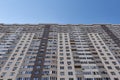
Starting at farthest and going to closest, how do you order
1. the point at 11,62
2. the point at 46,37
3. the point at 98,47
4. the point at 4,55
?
the point at 46,37 < the point at 98,47 < the point at 4,55 < the point at 11,62

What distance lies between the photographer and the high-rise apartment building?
1608 inches

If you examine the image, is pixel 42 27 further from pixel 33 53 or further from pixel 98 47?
pixel 98 47

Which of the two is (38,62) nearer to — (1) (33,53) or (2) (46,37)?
(1) (33,53)

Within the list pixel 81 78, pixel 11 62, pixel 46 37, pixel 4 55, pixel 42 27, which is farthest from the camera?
pixel 42 27

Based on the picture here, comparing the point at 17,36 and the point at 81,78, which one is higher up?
the point at 17,36

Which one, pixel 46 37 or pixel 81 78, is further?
pixel 46 37

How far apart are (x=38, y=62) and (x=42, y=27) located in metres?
32.3

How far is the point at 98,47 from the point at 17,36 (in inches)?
1333

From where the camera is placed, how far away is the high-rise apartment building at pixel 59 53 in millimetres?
40844

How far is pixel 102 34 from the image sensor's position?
215 feet

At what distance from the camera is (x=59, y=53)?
49.6 meters

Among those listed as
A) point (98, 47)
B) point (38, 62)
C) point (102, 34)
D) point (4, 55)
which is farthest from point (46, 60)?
point (102, 34)

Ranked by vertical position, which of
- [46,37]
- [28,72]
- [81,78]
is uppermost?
[46,37]

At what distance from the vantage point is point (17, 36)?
62750mm
